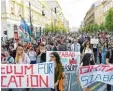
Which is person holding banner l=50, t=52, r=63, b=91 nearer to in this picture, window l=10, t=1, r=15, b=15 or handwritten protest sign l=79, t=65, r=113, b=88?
handwritten protest sign l=79, t=65, r=113, b=88

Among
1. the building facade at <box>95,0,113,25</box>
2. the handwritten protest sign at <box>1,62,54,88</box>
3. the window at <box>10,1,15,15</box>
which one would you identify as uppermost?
the building facade at <box>95,0,113,25</box>

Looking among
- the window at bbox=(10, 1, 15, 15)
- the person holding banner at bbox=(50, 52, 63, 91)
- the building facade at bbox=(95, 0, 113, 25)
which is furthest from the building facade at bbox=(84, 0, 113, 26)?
the person holding banner at bbox=(50, 52, 63, 91)

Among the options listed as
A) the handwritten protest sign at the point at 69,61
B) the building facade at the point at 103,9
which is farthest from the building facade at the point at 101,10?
the handwritten protest sign at the point at 69,61

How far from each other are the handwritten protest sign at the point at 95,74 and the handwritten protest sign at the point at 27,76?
0.83 metres

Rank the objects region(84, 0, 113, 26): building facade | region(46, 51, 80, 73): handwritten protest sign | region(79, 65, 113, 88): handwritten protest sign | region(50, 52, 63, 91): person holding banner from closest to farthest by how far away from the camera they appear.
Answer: region(50, 52, 63, 91): person holding banner → region(79, 65, 113, 88): handwritten protest sign → region(46, 51, 80, 73): handwritten protest sign → region(84, 0, 113, 26): building facade

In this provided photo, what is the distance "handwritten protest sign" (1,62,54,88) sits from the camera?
29.6 ft

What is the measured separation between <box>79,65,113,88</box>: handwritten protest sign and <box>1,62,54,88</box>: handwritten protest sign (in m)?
0.83

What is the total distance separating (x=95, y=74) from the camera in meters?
9.37

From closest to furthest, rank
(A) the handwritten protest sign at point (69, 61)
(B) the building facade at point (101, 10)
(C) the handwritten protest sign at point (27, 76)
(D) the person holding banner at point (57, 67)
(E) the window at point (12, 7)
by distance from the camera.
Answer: (D) the person holding banner at point (57, 67) < (C) the handwritten protest sign at point (27, 76) < (A) the handwritten protest sign at point (69, 61) < (E) the window at point (12, 7) < (B) the building facade at point (101, 10)

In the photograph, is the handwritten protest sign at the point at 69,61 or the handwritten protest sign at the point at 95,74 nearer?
the handwritten protest sign at the point at 95,74

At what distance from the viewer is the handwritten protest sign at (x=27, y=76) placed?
9031mm

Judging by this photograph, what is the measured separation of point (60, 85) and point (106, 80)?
1.26 meters

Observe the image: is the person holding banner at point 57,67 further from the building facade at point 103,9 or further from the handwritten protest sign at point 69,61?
the building facade at point 103,9

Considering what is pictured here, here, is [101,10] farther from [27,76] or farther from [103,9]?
[27,76]
